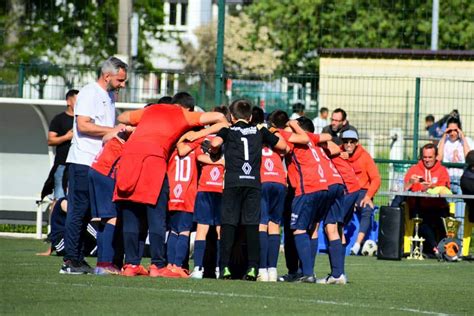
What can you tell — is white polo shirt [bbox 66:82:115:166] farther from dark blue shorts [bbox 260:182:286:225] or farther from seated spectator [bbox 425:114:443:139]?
seated spectator [bbox 425:114:443:139]

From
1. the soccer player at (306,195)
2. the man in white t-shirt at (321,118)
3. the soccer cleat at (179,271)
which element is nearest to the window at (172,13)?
the man in white t-shirt at (321,118)

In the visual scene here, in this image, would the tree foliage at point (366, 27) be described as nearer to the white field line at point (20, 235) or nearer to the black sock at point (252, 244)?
the white field line at point (20, 235)

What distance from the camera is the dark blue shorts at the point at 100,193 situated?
43.4ft

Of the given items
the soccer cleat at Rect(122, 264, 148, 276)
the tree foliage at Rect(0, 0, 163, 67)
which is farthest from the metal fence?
the soccer cleat at Rect(122, 264, 148, 276)

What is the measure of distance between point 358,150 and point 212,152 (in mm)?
6570

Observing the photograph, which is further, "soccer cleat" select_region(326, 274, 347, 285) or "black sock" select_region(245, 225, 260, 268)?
"soccer cleat" select_region(326, 274, 347, 285)

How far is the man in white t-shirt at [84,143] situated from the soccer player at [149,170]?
258mm

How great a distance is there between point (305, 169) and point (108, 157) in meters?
1.98

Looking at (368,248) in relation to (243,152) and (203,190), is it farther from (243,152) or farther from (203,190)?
(243,152)

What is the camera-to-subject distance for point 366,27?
52.0 m

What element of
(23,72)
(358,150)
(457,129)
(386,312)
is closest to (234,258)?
(386,312)

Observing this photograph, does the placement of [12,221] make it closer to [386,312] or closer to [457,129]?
[457,129]

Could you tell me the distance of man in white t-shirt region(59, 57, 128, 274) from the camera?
1309cm

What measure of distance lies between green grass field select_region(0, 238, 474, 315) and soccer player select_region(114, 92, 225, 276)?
509mm
